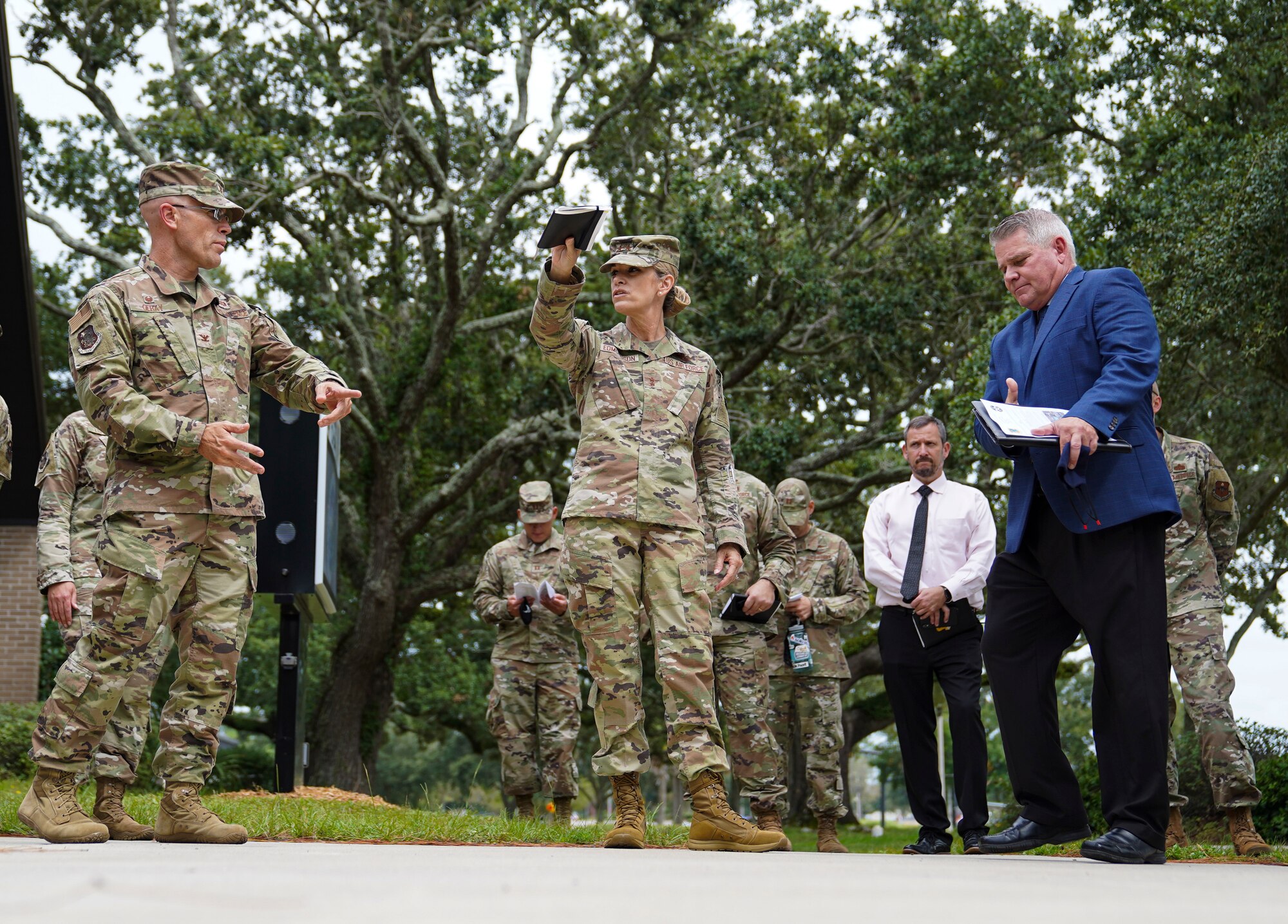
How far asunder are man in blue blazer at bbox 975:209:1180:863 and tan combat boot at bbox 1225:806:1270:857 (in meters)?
2.18

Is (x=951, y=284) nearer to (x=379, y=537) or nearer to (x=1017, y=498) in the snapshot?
(x=379, y=537)

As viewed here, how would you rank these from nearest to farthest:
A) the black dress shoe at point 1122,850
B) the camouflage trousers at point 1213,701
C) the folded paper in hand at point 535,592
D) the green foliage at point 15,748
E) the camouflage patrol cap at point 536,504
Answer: the black dress shoe at point 1122,850, the camouflage trousers at point 1213,701, the folded paper in hand at point 535,592, the camouflage patrol cap at point 536,504, the green foliage at point 15,748

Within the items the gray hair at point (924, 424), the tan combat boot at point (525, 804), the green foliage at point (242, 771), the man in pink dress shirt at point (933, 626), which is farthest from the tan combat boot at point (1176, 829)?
the green foliage at point (242, 771)

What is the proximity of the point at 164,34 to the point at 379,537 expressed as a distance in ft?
27.3

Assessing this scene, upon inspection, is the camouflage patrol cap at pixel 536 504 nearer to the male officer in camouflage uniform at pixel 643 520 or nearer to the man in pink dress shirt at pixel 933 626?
the man in pink dress shirt at pixel 933 626

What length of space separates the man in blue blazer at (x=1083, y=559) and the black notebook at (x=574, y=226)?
159 cm

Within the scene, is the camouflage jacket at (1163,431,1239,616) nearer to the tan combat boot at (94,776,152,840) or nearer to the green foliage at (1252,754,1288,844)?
the green foliage at (1252,754,1288,844)

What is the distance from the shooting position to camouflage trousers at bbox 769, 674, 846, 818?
8258 mm

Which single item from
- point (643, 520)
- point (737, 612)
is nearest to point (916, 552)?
point (737, 612)

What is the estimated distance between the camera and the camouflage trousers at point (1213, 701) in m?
6.51

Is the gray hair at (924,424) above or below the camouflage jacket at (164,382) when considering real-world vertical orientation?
above

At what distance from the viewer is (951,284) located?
17.7 metres

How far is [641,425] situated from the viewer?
5.58 m

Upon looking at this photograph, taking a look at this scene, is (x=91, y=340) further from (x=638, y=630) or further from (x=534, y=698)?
(x=534, y=698)
